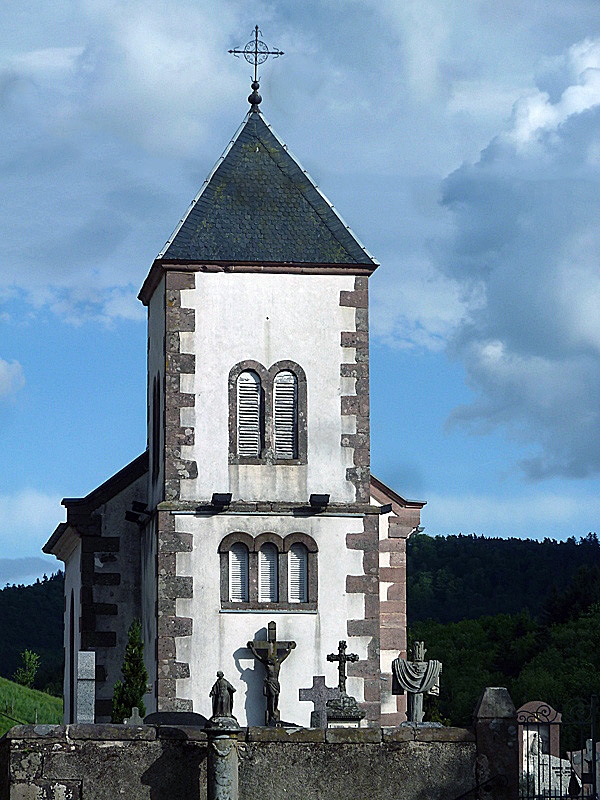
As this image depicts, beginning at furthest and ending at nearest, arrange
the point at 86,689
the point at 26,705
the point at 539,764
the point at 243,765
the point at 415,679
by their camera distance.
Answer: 1. the point at 26,705
2. the point at 415,679
3. the point at 86,689
4. the point at 539,764
5. the point at 243,765

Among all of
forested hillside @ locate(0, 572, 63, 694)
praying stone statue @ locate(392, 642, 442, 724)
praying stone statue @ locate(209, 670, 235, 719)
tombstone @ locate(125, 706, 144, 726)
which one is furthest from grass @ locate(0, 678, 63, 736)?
praying stone statue @ locate(209, 670, 235, 719)

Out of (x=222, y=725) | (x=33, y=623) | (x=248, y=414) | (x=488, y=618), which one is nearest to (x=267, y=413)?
(x=248, y=414)

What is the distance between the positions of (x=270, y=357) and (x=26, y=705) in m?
34.2

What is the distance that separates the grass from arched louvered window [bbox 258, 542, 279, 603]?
27.3m

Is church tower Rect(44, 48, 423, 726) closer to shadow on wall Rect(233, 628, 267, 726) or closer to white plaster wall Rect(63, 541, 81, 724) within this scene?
shadow on wall Rect(233, 628, 267, 726)

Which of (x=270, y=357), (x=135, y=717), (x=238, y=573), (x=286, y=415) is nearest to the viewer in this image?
(x=135, y=717)

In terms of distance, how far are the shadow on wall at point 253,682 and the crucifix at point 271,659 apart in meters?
0.11

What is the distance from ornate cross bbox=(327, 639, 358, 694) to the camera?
107 ft

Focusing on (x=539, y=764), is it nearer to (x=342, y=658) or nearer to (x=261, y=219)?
(x=342, y=658)

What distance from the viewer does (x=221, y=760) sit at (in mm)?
22406

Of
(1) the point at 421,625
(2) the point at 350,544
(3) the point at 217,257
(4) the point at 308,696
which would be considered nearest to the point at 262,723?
(4) the point at 308,696

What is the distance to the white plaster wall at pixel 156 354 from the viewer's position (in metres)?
34.9

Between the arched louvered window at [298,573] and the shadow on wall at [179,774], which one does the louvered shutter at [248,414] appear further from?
the shadow on wall at [179,774]

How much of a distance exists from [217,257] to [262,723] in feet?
28.2
